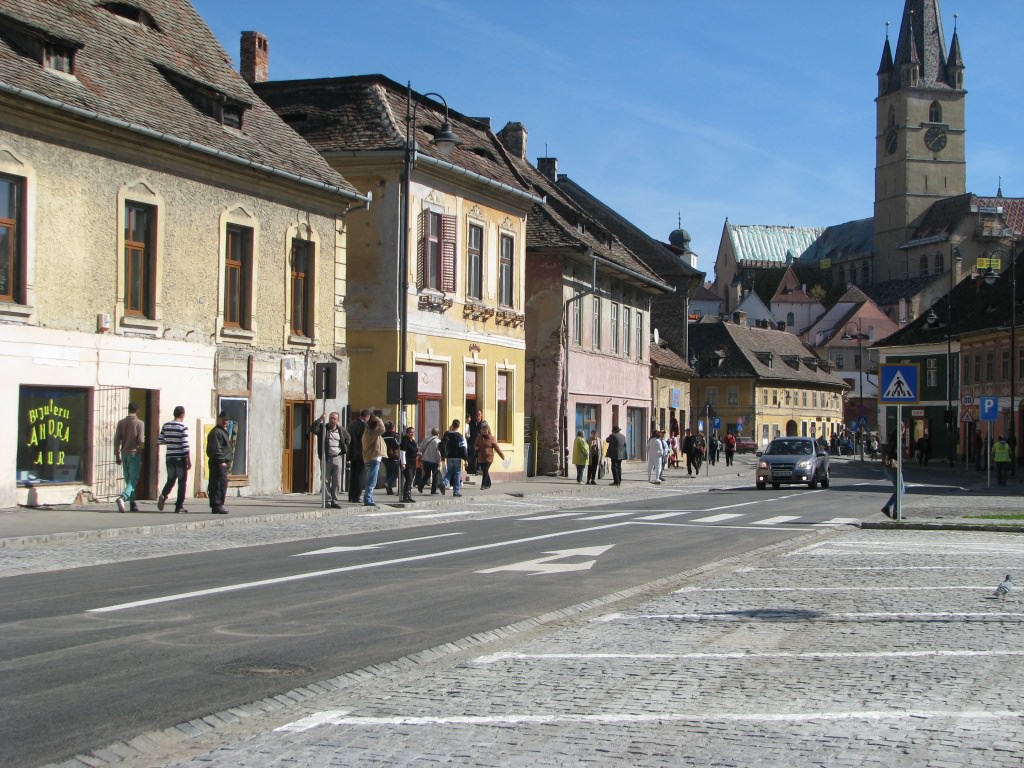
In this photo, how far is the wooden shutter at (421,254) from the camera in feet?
113

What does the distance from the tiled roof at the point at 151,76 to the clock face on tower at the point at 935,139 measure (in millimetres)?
153402

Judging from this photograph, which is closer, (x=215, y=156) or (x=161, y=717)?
(x=161, y=717)

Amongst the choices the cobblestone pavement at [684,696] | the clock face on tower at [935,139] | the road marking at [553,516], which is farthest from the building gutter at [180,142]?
the clock face on tower at [935,139]

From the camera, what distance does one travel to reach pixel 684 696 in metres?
7.47

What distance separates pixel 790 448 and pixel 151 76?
76.1 feet

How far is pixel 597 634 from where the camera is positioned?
9.97 m

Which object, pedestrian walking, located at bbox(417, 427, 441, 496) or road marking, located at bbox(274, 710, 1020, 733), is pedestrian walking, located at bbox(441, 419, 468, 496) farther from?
road marking, located at bbox(274, 710, 1020, 733)

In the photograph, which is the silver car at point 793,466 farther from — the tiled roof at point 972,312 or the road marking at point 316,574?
the tiled roof at point 972,312

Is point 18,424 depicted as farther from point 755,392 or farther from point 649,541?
point 755,392

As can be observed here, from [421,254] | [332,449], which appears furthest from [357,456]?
[421,254]

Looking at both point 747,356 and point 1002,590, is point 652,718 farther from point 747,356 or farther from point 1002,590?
point 747,356

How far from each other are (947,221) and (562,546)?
155297 millimetres

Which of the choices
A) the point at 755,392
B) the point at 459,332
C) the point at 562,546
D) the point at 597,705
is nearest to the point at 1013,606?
the point at 597,705

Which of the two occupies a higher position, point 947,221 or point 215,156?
point 947,221
